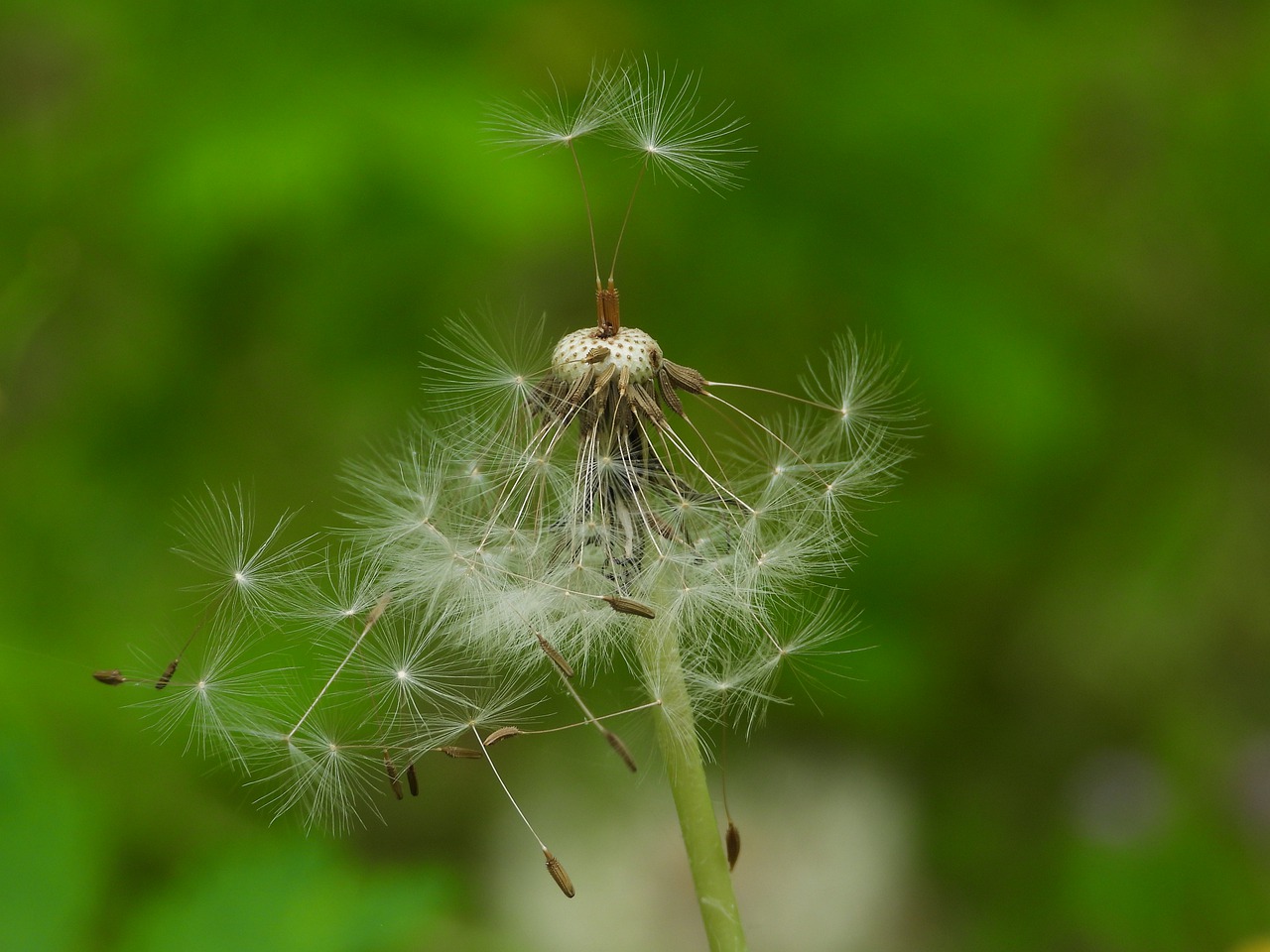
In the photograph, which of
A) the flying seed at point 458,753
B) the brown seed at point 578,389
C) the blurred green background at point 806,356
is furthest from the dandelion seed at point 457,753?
the blurred green background at point 806,356

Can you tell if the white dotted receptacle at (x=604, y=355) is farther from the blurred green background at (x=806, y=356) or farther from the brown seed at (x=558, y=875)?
the blurred green background at (x=806, y=356)

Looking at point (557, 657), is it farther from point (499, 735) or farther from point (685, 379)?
point (685, 379)

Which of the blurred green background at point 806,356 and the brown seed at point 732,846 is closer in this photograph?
the brown seed at point 732,846

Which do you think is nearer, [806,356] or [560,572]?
[560,572]

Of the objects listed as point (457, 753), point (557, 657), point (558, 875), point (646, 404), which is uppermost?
point (646, 404)

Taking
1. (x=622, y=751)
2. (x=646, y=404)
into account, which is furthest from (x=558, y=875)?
(x=646, y=404)

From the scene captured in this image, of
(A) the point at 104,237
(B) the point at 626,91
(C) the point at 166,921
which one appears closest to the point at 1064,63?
(B) the point at 626,91

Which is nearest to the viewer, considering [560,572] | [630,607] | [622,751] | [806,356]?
[622,751]
